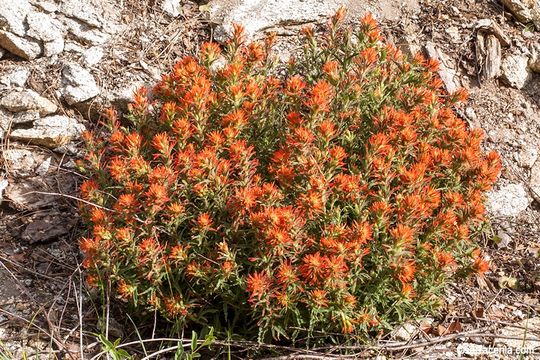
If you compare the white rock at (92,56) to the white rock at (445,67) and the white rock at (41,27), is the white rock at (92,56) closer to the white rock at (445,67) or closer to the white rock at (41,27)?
the white rock at (41,27)

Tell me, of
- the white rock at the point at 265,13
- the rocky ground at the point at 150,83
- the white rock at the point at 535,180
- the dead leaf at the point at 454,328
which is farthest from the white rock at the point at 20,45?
Result: the white rock at the point at 535,180

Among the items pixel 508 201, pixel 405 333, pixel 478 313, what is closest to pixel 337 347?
pixel 405 333

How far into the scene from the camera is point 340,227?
2.63 meters

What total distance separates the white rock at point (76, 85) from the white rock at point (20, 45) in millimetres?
244

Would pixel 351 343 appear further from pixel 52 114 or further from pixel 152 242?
pixel 52 114

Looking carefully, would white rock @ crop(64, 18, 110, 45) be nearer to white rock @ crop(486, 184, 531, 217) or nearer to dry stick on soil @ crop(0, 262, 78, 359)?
dry stick on soil @ crop(0, 262, 78, 359)

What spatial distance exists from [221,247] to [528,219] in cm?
227

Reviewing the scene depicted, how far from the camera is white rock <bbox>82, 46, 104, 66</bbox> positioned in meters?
3.97

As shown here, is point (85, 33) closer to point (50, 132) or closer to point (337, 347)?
point (50, 132)

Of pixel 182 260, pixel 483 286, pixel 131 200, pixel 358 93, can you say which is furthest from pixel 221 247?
pixel 483 286

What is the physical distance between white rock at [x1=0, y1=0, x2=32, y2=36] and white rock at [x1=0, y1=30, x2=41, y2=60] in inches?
1.4

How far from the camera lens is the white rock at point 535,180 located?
397 centimetres

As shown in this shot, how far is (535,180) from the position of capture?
4.07m

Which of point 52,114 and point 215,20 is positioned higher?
point 215,20
